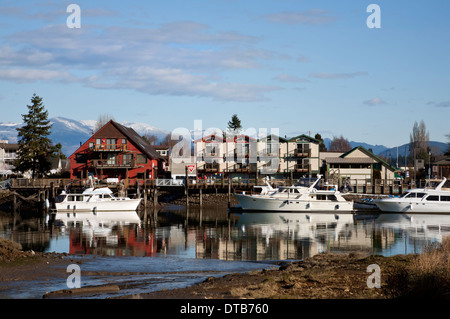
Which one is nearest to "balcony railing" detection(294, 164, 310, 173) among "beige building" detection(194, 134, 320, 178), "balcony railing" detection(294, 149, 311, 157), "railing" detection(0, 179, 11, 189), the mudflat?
"beige building" detection(194, 134, 320, 178)

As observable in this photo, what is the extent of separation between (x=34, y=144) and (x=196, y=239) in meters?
44.6

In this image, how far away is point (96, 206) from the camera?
58.7m

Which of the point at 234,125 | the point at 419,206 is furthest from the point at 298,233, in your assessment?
the point at 234,125

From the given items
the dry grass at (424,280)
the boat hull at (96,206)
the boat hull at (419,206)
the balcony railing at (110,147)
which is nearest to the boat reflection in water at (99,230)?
the boat hull at (96,206)

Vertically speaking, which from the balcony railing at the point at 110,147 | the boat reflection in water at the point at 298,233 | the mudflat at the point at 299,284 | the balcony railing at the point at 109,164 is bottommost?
the boat reflection in water at the point at 298,233

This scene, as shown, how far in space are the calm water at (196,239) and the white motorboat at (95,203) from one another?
1.45 meters

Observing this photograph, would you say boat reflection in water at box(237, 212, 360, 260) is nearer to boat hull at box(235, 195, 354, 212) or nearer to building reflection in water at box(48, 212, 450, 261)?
building reflection in water at box(48, 212, 450, 261)

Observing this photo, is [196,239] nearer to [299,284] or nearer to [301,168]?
[299,284]

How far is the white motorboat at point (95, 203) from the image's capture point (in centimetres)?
5853

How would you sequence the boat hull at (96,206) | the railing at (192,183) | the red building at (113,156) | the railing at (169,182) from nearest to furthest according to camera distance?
the boat hull at (96,206), the railing at (192,183), the railing at (169,182), the red building at (113,156)

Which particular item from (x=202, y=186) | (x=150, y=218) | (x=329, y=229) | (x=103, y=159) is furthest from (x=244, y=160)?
(x=329, y=229)

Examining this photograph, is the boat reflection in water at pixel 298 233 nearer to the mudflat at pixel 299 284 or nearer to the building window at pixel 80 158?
the mudflat at pixel 299 284
